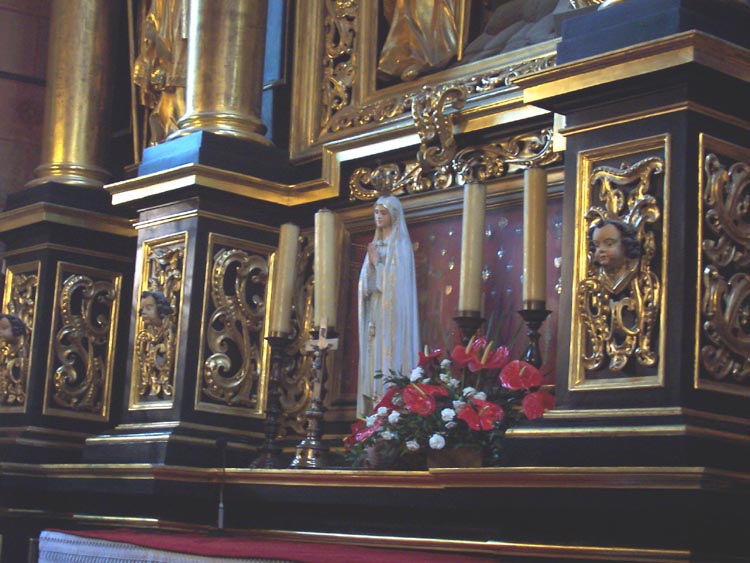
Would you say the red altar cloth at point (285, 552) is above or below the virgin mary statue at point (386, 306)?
below

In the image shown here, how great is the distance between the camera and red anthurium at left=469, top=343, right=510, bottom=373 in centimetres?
559

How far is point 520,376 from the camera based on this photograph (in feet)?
17.8

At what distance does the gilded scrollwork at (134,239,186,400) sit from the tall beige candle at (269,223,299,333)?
51cm

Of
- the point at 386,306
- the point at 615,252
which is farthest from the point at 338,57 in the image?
the point at 615,252

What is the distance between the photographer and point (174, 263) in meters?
7.02

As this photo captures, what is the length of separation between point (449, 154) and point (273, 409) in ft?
4.32

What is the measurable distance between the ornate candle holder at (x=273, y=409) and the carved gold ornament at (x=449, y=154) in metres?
0.79

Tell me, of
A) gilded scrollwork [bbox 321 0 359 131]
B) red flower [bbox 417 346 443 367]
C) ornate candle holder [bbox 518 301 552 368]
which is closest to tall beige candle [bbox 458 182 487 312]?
red flower [bbox 417 346 443 367]

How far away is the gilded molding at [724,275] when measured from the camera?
470 cm

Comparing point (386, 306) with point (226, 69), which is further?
point (226, 69)

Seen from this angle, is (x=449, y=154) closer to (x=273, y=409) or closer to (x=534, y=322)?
(x=534, y=322)

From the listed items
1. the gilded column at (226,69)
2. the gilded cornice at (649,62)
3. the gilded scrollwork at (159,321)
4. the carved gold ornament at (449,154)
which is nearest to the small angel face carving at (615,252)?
the gilded cornice at (649,62)

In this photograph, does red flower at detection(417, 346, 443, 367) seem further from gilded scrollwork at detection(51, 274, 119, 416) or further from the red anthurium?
gilded scrollwork at detection(51, 274, 119, 416)

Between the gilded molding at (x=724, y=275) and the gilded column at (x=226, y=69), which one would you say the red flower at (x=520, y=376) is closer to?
the gilded molding at (x=724, y=275)
